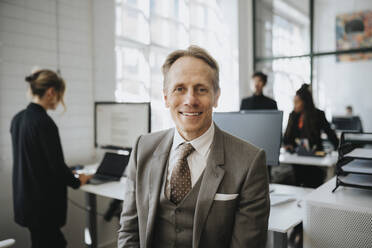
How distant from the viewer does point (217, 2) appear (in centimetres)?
565

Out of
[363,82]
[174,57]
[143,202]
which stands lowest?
[143,202]

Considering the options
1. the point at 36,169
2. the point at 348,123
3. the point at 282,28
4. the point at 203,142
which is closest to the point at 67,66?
the point at 36,169

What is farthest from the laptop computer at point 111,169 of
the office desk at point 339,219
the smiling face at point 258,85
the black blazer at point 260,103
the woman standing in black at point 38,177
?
the smiling face at point 258,85

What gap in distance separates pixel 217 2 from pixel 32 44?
155 inches

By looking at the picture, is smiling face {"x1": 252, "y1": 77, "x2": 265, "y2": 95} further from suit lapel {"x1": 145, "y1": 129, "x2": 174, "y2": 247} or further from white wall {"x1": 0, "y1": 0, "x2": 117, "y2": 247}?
suit lapel {"x1": 145, "y1": 129, "x2": 174, "y2": 247}

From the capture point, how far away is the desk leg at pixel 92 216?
2596mm

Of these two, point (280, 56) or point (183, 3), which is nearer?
point (183, 3)

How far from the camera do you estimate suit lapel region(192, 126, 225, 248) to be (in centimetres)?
112

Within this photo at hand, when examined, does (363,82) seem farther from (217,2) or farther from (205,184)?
(205,184)

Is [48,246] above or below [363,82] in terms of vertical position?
below

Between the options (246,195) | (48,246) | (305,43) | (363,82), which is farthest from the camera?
→ (305,43)

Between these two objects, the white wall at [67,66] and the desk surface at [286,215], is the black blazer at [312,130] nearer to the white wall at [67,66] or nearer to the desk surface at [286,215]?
the desk surface at [286,215]

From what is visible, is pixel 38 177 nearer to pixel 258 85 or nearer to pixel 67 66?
pixel 67 66

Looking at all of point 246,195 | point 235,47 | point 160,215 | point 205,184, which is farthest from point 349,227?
point 235,47
